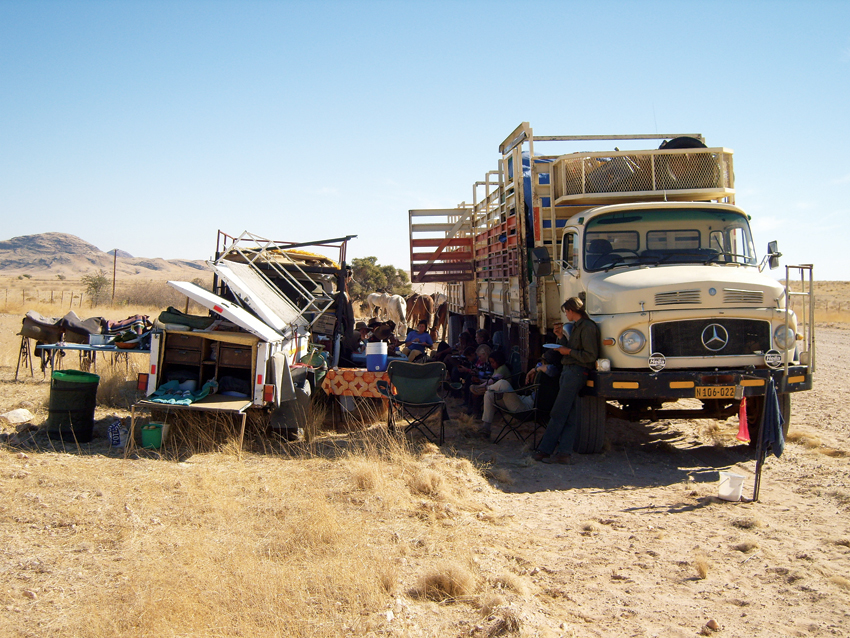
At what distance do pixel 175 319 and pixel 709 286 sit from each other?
5.75 meters

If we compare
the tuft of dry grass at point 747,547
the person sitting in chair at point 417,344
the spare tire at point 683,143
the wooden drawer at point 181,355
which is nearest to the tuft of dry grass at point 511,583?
the tuft of dry grass at point 747,547

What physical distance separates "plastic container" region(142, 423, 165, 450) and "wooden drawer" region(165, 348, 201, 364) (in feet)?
2.70

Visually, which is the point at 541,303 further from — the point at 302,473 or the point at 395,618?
the point at 395,618

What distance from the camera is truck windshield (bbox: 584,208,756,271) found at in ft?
24.7

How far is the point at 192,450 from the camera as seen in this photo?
710 cm

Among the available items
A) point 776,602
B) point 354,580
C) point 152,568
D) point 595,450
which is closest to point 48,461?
point 152,568

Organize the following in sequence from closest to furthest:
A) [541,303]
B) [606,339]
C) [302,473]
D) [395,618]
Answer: [395,618], [302,473], [606,339], [541,303]

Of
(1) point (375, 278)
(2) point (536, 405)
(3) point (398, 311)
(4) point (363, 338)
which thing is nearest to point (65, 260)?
(1) point (375, 278)

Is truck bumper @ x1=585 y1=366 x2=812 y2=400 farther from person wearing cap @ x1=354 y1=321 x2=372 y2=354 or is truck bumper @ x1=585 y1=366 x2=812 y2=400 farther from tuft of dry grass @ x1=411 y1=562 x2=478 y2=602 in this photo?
person wearing cap @ x1=354 y1=321 x2=372 y2=354

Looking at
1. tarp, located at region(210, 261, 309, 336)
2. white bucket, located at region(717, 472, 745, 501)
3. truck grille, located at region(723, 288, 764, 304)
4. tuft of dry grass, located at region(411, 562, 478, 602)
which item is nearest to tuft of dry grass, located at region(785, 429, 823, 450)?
truck grille, located at region(723, 288, 764, 304)

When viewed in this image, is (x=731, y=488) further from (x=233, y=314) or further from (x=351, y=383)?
(x=233, y=314)

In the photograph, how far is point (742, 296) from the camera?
640 cm

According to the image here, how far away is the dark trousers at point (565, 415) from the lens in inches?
267

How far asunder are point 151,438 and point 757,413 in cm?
663
